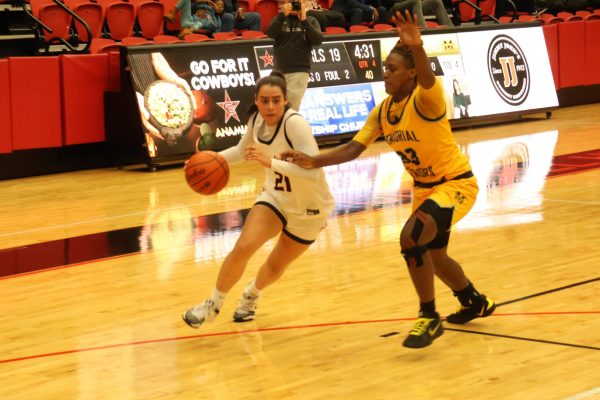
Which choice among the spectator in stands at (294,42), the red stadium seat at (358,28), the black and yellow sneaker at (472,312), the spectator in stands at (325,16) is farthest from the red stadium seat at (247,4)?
the black and yellow sneaker at (472,312)

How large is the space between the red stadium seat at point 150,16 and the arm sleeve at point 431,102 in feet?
39.8

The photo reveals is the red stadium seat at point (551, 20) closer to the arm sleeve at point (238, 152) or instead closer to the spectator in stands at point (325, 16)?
the spectator in stands at point (325, 16)

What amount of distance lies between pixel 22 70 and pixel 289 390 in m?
9.50

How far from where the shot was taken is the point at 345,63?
16.8m

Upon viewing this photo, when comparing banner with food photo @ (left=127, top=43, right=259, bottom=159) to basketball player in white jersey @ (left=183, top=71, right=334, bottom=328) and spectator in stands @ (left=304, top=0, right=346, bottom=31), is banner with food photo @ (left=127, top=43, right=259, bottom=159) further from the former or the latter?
basketball player in white jersey @ (left=183, top=71, right=334, bottom=328)

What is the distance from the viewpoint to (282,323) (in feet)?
22.8

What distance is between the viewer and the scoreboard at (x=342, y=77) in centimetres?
1456

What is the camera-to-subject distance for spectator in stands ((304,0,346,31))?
17.5 metres

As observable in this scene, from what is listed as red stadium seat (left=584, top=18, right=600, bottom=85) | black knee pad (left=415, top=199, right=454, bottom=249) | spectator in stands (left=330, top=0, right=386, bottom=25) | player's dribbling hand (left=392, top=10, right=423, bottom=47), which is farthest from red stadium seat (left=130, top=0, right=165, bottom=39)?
player's dribbling hand (left=392, top=10, right=423, bottom=47)

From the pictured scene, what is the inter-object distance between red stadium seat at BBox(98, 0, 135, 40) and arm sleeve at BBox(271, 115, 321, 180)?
1112 centimetres

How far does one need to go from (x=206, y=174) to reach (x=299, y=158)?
643 millimetres

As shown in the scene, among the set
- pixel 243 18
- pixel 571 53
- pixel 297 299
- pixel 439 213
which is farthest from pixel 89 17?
pixel 439 213

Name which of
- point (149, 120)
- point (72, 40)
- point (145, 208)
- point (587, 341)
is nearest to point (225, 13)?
point (72, 40)

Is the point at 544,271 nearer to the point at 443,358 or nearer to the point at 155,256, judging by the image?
the point at 443,358
